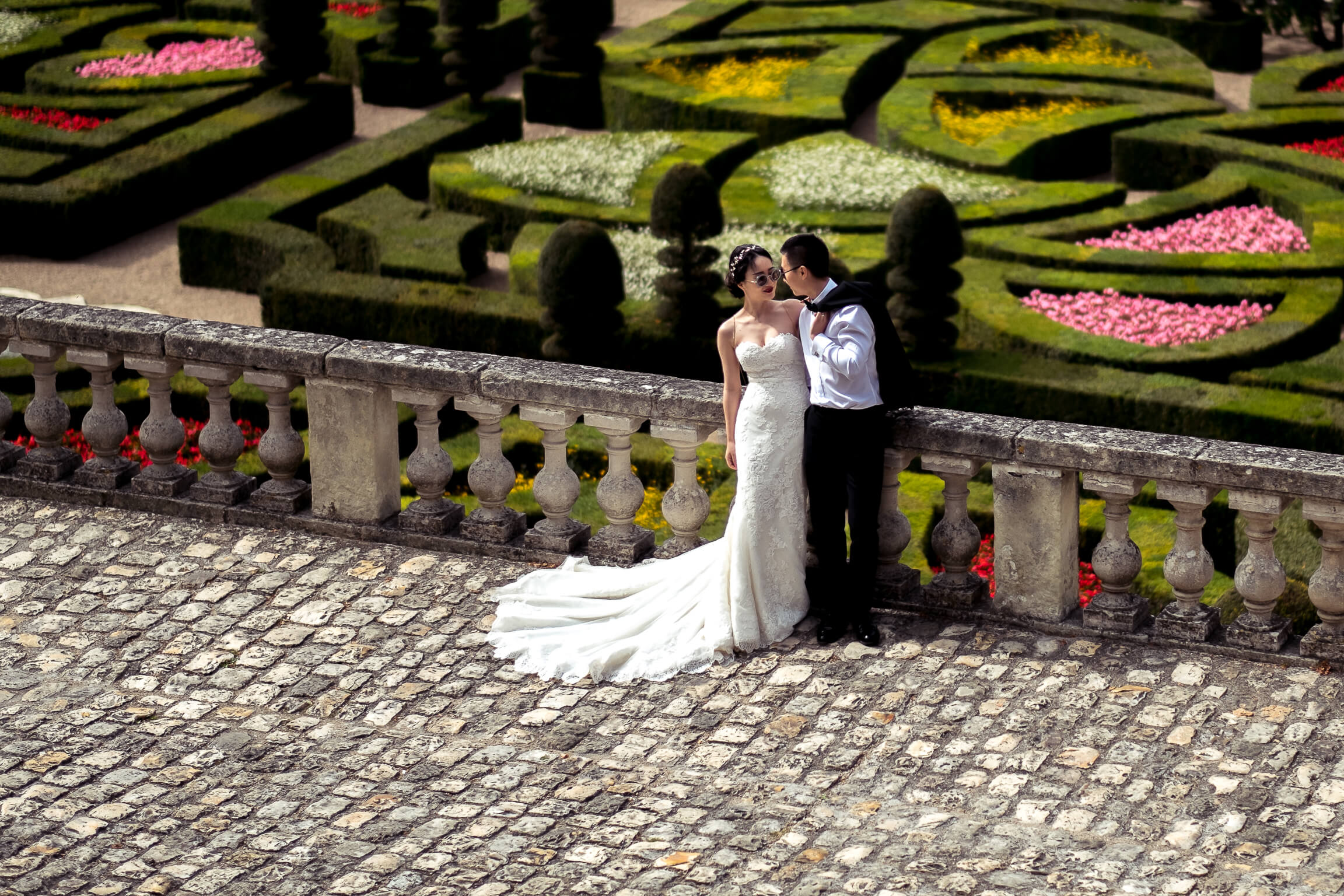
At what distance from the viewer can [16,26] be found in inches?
1105

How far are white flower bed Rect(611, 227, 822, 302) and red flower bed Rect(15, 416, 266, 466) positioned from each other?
4146 millimetres

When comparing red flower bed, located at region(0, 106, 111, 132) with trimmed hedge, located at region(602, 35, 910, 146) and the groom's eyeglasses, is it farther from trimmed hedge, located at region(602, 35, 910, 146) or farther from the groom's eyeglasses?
the groom's eyeglasses

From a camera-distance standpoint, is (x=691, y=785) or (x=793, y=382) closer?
(x=691, y=785)

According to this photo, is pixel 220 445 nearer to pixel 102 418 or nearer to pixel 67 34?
pixel 102 418

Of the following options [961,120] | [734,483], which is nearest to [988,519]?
[734,483]

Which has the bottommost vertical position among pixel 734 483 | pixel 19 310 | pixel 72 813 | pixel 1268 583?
pixel 734 483

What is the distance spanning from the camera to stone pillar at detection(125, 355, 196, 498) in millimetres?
9758

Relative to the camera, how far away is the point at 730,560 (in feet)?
27.6

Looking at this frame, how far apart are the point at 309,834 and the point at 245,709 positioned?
3.65 feet

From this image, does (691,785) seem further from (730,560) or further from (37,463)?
(37,463)

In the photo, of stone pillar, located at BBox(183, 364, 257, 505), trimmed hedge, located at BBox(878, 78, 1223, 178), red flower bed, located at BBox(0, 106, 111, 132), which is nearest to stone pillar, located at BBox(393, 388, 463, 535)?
stone pillar, located at BBox(183, 364, 257, 505)

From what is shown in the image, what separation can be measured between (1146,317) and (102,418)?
970cm

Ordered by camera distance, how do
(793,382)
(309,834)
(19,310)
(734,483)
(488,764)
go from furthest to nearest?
(734,483) < (19,310) < (793,382) < (488,764) < (309,834)

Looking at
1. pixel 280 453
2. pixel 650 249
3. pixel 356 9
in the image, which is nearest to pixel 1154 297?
pixel 650 249
